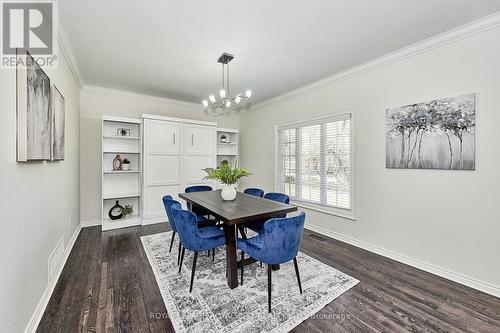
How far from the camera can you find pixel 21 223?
1555 millimetres

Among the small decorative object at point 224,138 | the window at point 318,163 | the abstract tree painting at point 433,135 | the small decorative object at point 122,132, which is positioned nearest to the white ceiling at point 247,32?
the abstract tree painting at point 433,135

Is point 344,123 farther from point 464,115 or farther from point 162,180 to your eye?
point 162,180

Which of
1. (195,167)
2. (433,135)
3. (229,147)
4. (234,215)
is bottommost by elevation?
(234,215)

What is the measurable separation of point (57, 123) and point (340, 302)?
350 cm

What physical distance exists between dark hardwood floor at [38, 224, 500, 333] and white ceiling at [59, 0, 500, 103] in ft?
9.15

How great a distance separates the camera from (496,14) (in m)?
2.17

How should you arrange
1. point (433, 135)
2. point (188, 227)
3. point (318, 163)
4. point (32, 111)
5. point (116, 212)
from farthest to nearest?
1. point (116, 212)
2. point (318, 163)
3. point (433, 135)
4. point (188, 227)
5. point (32, 111)

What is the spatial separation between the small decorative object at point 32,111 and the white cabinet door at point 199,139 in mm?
2905

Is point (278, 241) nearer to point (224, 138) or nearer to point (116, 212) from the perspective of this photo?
point (116, 212)

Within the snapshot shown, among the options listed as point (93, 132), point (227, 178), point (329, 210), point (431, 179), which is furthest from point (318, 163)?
point (93, 132)

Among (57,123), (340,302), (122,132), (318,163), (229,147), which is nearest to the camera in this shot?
(340,302)

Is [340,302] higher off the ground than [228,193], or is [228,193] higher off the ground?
[228,193]

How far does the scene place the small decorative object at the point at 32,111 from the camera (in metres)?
1.51

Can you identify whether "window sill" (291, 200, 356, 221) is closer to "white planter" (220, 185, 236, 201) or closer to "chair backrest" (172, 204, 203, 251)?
"white planter" (220, 185, 236, 201)
